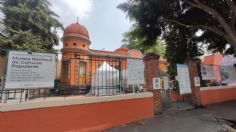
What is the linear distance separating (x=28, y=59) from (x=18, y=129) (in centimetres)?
178

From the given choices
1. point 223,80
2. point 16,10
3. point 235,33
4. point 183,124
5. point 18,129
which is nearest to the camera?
point 18,129

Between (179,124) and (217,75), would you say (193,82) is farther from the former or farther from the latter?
(179,124)

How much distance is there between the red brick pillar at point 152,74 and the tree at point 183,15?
2922 millimetres

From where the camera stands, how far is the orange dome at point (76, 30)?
21859 mm

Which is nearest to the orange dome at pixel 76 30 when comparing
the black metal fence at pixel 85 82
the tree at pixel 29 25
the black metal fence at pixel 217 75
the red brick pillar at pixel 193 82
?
the tree at pixel 29 25

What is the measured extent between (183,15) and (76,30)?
16172mm

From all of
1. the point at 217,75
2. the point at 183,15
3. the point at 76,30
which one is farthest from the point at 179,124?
the point at 76,30

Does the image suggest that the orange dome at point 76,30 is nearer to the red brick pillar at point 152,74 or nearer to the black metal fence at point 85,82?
the black metal fence at point 85,82

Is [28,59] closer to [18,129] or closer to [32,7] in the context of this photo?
[18,129]

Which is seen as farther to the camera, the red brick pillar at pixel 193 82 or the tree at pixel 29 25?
the tree at pixel 29 25

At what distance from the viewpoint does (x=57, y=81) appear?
5.07 metres

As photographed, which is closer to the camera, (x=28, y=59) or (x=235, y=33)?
(x=28, y=59)

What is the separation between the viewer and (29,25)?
1700cm

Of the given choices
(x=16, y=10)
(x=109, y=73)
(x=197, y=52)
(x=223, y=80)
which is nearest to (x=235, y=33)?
(x=197, y=52)
